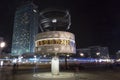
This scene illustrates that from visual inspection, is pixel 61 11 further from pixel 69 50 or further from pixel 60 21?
pixel 69 50

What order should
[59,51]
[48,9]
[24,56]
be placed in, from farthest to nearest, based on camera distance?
1. [24,56]
2. [48,9]
3. [59,51]

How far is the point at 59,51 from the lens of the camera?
48031 mm

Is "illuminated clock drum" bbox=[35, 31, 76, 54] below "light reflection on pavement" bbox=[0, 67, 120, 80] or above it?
above

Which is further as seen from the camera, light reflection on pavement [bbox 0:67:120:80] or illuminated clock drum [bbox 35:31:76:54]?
illuminated clock drum [bbox 35:31:76:54]

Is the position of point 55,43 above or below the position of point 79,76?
above

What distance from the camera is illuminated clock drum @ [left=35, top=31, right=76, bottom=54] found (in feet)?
158

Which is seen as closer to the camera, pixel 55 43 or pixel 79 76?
pixel 79 76

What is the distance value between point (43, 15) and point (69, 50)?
50.4 ft

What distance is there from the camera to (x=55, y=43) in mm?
48719

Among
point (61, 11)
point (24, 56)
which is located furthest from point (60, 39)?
point (24, 56)

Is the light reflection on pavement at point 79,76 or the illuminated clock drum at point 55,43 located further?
the illuminated clock drum at point 55,43

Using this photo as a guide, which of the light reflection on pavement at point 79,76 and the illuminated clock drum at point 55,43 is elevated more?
the illuminated clock drum at point 55,43

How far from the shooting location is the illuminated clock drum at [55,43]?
4819 centimetres

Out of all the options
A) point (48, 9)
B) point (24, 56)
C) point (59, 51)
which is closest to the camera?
point (59, 51)
